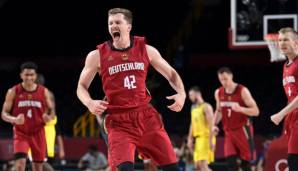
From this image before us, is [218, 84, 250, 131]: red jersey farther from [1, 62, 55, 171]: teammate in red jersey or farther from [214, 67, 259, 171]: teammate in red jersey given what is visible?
[1, 62, 55, 171]: teammate in red jersey

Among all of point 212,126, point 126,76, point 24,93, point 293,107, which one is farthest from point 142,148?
point 212,126

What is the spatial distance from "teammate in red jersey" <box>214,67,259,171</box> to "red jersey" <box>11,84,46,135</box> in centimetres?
302

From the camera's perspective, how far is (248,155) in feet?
35.4

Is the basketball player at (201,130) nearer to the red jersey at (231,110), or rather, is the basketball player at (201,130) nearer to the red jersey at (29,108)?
the red jersey at (231,110)

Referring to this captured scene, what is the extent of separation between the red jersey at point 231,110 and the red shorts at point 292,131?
3.79m

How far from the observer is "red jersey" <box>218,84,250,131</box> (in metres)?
10.8

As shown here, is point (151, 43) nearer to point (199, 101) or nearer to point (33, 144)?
point (199, 101)

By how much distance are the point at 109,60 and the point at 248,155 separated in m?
5.16

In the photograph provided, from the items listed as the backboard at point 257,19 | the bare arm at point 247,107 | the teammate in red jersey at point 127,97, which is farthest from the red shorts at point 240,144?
the teammate in red jersey at point 127,97

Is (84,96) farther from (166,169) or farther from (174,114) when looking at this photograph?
(174,114)

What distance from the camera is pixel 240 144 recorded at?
10.8 meters

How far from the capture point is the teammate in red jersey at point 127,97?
606cm

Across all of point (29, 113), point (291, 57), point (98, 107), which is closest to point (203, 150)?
point (29, 113)

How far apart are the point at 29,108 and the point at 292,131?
4395 mm
